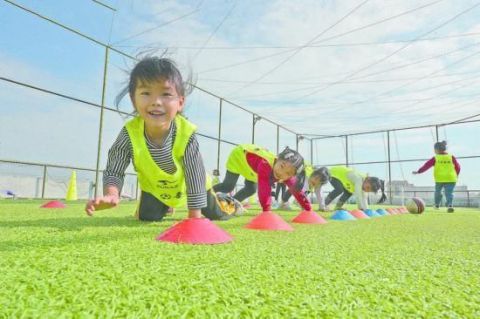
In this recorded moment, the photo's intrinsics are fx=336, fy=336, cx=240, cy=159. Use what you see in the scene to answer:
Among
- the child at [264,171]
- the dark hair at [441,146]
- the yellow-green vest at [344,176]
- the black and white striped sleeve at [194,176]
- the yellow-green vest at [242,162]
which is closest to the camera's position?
the black and white striped sleeve at [194,176]

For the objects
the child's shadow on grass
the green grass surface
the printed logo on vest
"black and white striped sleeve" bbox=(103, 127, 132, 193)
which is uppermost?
"black and white striped sleeve" bbox=(103, 127, 132, 193)

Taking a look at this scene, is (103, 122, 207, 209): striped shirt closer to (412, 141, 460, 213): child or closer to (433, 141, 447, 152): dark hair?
(412, 141, 460, 213): child

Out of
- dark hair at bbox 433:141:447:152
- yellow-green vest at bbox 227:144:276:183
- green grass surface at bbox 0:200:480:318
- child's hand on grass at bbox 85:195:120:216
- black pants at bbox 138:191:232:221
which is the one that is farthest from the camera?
dark hair at bbox 433:141:447:152

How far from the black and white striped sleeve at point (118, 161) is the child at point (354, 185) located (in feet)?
17.3

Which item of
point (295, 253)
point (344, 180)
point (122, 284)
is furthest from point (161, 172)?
point (344, 180)

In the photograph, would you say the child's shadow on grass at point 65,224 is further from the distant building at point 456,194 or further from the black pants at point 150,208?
the distant building at point 456,194

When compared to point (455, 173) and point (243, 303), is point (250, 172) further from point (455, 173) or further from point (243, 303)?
point (455, 173)

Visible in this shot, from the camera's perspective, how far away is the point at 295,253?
1.33 meters

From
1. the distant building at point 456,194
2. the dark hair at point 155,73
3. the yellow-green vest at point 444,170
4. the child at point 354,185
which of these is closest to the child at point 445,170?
the yellow-green vest at point 444,170

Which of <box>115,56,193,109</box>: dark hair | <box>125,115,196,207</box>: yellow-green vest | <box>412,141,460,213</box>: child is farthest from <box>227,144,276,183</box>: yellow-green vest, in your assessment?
<box>412,141,460,213</box>: child

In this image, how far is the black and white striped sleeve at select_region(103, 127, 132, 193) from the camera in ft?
7.30

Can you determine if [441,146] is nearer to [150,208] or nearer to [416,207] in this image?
[416,207]

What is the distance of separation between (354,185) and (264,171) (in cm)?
335

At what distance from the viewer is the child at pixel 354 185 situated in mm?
6562
